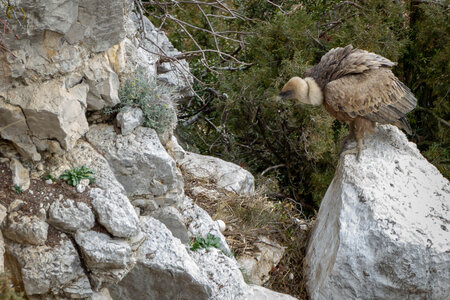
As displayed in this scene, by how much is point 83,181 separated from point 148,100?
983 millimetres

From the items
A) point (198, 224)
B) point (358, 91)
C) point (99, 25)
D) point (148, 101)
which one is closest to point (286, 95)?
point (358, 91)

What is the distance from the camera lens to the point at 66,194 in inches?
144

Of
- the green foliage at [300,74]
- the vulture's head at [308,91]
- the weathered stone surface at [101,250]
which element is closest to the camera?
the weathered stone surface at [101,250]

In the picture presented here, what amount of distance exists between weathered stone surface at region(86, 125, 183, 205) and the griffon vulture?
1.94 meters

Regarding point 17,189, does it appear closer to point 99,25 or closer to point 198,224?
point 99,25

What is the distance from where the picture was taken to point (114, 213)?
3658 millimetres

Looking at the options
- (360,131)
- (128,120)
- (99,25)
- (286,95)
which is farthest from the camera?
(286,95)

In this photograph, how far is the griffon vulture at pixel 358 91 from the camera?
17.6 ft

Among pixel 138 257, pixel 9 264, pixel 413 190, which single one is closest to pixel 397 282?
pixel 413 190

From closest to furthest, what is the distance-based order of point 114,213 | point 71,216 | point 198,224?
point 71,216 → point 114,213 → point 198,224

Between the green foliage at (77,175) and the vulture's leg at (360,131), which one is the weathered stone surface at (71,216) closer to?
the green foliage at (77,175)

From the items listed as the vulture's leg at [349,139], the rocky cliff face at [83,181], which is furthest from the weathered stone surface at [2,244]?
the vulture's leg at [349,139]

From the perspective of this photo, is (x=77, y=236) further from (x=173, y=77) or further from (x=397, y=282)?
(x=173, y=77)

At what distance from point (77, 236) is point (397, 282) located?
2954 millimetres
